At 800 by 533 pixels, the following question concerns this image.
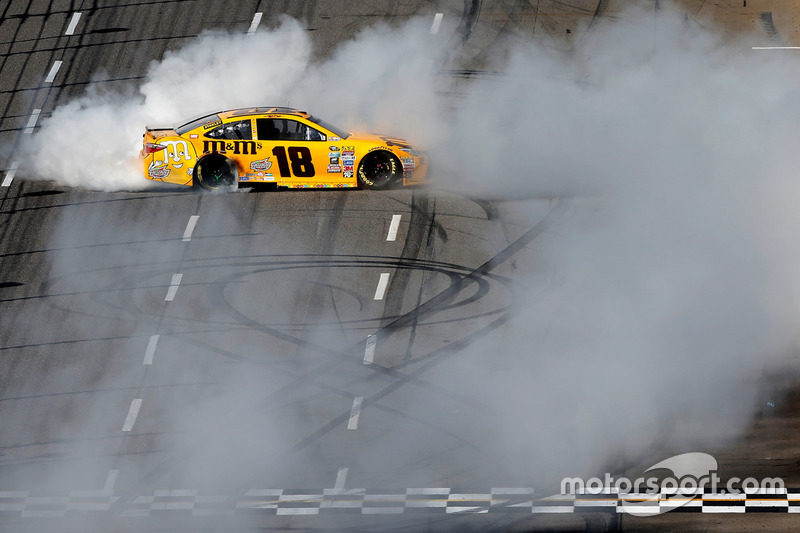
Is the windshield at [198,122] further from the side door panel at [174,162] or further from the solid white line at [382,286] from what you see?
the solid white line at [382,286]

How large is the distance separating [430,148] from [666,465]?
27.7 feet

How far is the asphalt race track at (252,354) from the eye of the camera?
15.1 metres

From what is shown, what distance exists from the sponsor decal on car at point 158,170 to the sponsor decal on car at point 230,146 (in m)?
0.79

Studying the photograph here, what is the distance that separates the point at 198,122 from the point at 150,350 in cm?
489

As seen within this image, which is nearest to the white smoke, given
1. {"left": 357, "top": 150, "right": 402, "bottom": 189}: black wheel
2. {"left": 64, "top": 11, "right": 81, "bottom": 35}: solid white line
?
{"left": 357, "top": 150, "right": 402, "bottom": 189}: black wheel

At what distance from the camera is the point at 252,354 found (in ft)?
57.1

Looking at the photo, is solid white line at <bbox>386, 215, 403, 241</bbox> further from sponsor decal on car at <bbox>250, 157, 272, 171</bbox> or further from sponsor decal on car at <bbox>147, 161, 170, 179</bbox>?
sponsor decal on car at <bbox>147, 161, 170, 179</bbox>

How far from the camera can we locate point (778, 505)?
14.4m

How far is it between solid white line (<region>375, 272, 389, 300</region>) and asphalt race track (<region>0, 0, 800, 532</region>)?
5 centimetres

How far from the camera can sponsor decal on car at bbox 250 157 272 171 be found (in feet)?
66.8

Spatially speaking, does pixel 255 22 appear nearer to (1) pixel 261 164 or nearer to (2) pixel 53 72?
(2) pixel 53 72

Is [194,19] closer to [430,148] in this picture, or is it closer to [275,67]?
[275,67]

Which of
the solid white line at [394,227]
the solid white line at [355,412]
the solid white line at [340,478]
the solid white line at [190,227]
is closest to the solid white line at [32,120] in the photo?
the solid white line at [190,227]

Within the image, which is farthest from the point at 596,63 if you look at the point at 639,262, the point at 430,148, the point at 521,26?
the point at 639,262
